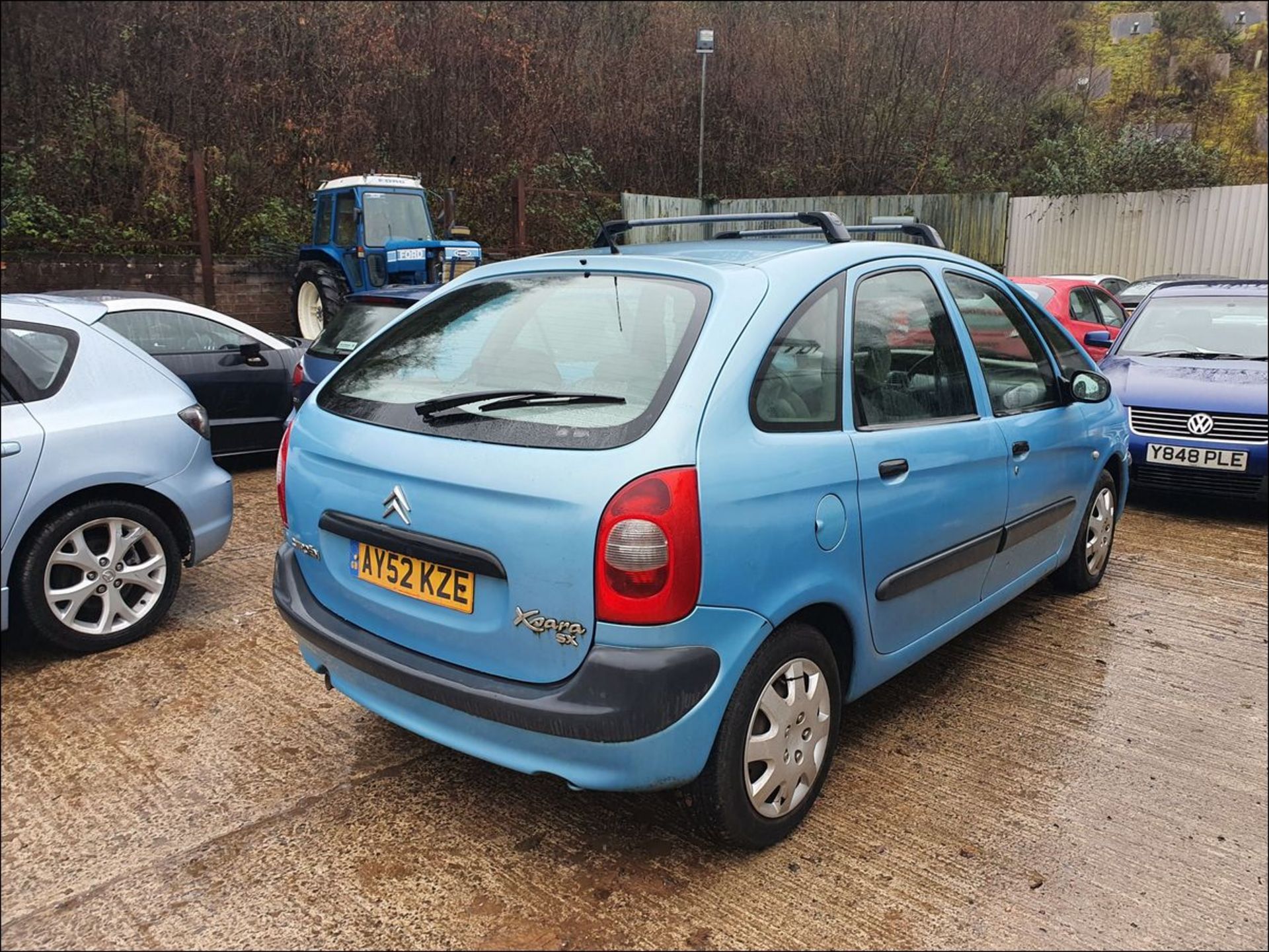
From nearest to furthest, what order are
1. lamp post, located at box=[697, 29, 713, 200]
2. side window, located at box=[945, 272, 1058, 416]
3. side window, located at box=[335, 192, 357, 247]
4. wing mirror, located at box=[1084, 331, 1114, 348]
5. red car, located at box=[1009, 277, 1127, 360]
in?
1. side window, located at box=[945, 272, 1058, 416]
2. wing mirror, located at box=[1084, 331, 1114, 348]
3. red car, located at box=[1009, 277, 1127, 360]
4. side window, located at box=[335, 192, 357, 247]
5. lamp post, located at box=[697, 29, 713, 200]

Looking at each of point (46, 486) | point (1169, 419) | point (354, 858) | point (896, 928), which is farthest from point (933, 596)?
point (1169, 419)

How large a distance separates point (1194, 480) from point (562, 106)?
56.3ft

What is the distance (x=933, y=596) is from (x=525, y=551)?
1512 millimetres

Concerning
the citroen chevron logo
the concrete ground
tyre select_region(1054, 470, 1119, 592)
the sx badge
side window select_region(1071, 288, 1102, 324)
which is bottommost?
the concrete ground

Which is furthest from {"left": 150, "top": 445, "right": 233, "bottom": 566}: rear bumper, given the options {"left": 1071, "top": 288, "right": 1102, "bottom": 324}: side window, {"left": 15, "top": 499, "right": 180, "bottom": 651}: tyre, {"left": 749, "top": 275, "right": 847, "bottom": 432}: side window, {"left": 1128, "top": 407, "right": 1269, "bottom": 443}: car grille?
{"left": 1071, "top": 288, "right": 1102, "bottom": 324}: side window

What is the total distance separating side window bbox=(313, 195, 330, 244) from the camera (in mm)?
12938

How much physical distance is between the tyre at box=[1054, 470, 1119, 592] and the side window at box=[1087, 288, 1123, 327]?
18.1 feet

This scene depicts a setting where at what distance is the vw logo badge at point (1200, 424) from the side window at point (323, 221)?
10713 millimetres

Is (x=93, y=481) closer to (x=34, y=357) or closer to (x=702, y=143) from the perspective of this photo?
(x=34, y=357)

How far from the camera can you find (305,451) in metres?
2.77

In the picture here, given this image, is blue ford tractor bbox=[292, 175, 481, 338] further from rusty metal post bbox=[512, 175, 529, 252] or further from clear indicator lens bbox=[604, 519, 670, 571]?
clear indicator lens bbox=[604, 519, 670, 571]

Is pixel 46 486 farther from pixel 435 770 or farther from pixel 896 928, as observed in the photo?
pixel 896 928

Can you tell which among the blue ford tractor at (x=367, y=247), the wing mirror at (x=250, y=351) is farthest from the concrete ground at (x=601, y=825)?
the blue ford tractor at (x=367, y=247)

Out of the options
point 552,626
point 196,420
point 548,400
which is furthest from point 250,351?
point 552,626
